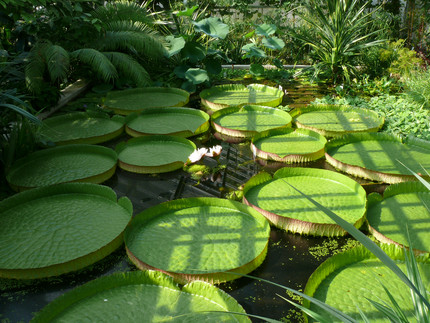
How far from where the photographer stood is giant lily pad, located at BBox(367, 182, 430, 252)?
7.44 ft

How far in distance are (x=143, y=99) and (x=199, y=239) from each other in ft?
10.7

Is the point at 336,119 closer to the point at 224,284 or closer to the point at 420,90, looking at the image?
the point at 420,90

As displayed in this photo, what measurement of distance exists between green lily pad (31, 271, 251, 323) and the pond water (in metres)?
0.23

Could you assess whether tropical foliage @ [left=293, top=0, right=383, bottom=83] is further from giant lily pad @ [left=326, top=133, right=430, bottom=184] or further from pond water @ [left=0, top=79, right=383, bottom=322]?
pond water @ [left=0, top=79, right=383, bottom=322]

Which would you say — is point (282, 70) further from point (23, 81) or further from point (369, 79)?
point (23, 81)

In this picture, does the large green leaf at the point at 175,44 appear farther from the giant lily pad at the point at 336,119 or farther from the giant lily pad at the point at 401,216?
the giant lily pad at the point at 401,216

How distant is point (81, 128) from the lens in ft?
13.3

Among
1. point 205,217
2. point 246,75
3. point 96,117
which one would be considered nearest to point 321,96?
point 246,75

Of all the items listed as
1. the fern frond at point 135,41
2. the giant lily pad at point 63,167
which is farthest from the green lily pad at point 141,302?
the fern frond at point 135,41

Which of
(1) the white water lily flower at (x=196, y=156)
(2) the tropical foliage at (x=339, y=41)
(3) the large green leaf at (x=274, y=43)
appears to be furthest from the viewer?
(3) the large green leaf at (x=274, y=43)

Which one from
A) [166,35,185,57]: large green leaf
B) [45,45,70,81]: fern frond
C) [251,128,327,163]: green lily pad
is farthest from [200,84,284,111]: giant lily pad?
[45,45,70,81]: fern frond

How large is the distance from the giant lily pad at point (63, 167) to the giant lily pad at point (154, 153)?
0.16m

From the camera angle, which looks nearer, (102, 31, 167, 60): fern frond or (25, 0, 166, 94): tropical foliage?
(25, 0, 166, 94): tropical foliage

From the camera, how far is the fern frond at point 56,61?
428cm
